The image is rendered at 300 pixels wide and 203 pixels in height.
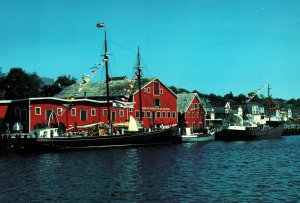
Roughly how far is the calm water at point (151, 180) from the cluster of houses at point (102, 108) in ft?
78.3

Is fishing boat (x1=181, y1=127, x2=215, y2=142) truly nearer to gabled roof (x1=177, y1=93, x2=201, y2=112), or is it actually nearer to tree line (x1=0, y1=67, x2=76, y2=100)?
gabled roof (x1=177, y1=93, x2=201, y2=112)

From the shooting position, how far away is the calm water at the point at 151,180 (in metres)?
24.4

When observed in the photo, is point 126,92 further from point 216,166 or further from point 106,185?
point 106,185

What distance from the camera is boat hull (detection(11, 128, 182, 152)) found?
55.4 metres

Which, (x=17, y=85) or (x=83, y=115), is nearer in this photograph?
(x=83, y=115)

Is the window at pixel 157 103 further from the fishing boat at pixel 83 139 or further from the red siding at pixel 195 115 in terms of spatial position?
the fishing boat at pixel 83 139

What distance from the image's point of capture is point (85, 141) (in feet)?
192

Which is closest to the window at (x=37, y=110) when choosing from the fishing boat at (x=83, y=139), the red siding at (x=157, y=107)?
the fishing boat at (x=83, y=139)

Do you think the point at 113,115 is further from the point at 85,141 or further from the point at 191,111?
the point at 191,111

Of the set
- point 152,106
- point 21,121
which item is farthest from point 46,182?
point 152,106

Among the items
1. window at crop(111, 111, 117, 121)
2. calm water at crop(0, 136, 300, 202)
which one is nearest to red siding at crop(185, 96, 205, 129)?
window at crop(111, 111, 117, 121)

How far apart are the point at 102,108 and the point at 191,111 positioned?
97.9 feet

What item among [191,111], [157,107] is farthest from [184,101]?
[157,107]

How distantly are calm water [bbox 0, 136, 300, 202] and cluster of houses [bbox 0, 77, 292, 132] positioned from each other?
78.3 feet
